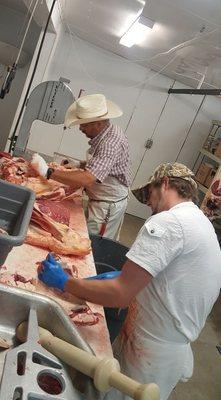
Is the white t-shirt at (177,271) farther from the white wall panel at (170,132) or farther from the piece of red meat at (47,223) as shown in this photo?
the white wall panel at (170,132)

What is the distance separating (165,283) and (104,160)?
1.40m

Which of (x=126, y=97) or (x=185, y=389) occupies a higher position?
(x=126, y=97)

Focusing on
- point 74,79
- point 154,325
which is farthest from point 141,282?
point 74,79

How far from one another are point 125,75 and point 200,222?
4.99 m

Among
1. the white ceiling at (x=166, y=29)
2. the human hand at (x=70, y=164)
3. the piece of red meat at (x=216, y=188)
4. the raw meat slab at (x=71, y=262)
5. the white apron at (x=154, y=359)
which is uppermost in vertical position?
the white ceiling at (x=166, y=29)

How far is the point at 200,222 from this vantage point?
1.47 m

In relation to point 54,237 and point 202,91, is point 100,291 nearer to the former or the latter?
point 54,237

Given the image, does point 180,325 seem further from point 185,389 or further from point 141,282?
point 185,389

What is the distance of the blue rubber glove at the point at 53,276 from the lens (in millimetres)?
1510

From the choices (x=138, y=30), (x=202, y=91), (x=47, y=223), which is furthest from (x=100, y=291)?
(x=202, y=91)

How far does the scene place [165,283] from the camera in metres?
1.48

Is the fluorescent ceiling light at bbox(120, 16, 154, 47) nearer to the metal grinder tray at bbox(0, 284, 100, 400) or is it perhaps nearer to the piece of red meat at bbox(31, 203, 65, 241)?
the piece of red meat at bbox(31, 203, 65, 241)

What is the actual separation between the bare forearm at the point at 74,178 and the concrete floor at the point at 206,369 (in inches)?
69.6

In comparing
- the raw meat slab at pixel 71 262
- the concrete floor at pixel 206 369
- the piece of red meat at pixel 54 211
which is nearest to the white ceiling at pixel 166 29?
the piece of red meat at pixel 54 211
